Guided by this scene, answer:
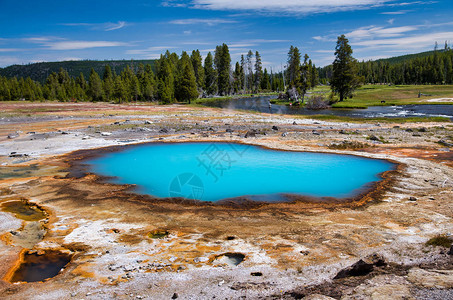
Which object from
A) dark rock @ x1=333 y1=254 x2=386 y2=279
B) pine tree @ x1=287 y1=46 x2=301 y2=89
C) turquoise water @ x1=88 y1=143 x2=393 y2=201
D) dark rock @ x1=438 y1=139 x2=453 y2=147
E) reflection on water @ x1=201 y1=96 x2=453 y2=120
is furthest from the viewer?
pine tree @ x1=287 y1=46 x2=301 y2=89

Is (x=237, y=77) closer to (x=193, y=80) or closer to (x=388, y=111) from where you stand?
(x=193, y=80)

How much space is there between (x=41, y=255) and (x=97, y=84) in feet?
336

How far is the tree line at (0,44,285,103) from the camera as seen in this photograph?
83.9 metres

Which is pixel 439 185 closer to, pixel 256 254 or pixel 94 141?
pixel 256 254

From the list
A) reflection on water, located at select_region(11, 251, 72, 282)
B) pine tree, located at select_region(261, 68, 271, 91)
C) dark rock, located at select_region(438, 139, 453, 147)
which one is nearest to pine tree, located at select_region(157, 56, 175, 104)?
pine tree, located at select_region(261, 68, 271, 91)

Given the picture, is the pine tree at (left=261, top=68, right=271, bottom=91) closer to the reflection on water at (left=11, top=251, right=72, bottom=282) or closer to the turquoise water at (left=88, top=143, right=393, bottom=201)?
the turquoise water at (left=88, top=143, right=393, bottom=201)

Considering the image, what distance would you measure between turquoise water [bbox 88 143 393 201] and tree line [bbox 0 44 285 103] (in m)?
57.6

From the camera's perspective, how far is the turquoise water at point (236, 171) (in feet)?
50.0

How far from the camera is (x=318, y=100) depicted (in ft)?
206

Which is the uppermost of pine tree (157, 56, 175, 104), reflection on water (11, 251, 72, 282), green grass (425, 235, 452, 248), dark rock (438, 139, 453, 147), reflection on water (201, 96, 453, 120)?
pine tree (157, 56, 175, 104)

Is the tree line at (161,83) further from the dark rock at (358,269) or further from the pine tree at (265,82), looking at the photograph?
the dark rock at (358,269)

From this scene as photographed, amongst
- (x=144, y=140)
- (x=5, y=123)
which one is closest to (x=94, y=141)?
(x=144, y=140)

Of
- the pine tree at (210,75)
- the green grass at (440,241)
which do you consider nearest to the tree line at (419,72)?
the pine tree at (210,75)

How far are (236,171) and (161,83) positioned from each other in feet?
227
